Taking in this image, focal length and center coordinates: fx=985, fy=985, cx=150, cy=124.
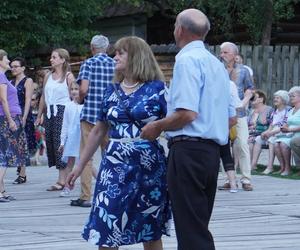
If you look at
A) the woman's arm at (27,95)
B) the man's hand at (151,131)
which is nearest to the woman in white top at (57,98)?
the woman's arm at (27,95)

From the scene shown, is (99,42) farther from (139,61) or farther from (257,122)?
(257,122)

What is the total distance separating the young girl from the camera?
13.0 metres

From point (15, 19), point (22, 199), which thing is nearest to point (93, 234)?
point (22, 199)

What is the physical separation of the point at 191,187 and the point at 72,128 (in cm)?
650

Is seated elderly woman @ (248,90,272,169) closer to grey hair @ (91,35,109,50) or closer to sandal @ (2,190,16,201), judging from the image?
sandal @ (2,190,16,201)

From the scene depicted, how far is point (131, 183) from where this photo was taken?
23.2ft

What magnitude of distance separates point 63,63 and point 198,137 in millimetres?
7133

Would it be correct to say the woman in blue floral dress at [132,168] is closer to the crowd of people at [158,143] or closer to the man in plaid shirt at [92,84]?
the crowd of people at [158,143]

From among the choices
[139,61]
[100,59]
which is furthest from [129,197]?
[100,59]

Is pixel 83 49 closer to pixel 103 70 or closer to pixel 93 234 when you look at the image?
pixel 103 70

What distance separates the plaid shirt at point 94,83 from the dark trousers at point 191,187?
488 centimetres

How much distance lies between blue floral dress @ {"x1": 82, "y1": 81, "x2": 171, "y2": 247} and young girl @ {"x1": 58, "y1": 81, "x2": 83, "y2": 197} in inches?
229

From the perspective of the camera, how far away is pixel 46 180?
16.0m

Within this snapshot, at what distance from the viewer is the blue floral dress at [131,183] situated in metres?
7.03
